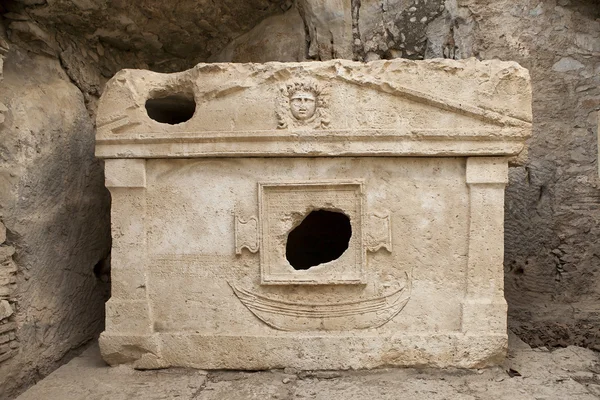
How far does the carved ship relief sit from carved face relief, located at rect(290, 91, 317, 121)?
1221 millimetres

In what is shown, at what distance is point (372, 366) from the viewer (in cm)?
354

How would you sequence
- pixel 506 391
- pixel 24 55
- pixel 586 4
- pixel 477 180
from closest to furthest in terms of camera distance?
pixel 506 391 < pixel 477 180 < pixel 24 55 < pixel 586 4

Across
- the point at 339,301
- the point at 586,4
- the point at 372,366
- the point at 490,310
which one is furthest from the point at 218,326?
the point at 586,4

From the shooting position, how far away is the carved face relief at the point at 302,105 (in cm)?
347

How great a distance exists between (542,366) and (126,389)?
109 inches

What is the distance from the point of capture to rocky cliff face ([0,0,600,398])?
13.2 feet

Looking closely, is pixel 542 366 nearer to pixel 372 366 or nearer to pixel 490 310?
pixel 490 310

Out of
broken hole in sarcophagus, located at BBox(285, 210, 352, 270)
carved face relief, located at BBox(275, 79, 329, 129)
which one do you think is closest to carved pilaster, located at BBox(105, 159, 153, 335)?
carved face relief, located at BBox(275, 79, 329, 129)

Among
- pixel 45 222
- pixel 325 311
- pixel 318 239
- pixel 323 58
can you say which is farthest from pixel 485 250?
pixel 45 222

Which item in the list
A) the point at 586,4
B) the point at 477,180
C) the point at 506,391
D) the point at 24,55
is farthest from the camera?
the point at 586,4

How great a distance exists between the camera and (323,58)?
5262 mm

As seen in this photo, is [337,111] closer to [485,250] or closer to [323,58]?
[485,250]

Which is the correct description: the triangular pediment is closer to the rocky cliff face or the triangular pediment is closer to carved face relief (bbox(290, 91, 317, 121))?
carved face relief (bbox(290, 91, 317, 121))

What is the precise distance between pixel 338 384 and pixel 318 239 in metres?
2.15
